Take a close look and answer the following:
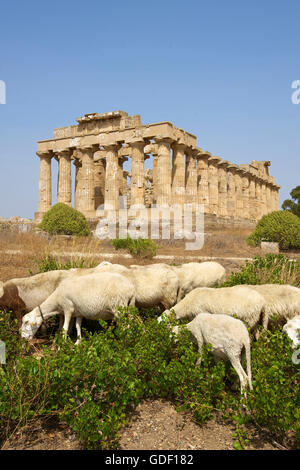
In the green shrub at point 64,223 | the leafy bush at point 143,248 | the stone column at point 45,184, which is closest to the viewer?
the leafy bush at point 143,248

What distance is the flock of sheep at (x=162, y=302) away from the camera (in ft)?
14.7

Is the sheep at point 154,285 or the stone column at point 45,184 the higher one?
the stone column at point 45,184

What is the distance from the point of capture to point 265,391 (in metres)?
3.82

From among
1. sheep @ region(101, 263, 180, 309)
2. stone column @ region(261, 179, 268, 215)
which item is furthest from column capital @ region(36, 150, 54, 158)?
sheep @ region(101, 263, 180, 309)

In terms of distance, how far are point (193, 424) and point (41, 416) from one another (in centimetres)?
165

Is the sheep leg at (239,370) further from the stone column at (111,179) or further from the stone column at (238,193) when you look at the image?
the stone column at (238,193)

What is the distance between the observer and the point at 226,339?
4.36 m

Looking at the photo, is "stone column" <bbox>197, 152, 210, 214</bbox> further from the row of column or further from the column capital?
the column capital

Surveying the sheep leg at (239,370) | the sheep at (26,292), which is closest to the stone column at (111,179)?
the sheep at (26,292)

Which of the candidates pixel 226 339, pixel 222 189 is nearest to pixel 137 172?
pixel 222 189

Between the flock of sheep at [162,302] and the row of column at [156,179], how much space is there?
72.9 feet

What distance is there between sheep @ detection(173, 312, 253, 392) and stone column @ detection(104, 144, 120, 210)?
84.3 feet

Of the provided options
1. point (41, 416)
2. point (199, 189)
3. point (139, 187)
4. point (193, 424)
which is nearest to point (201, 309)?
point (193, 424)
